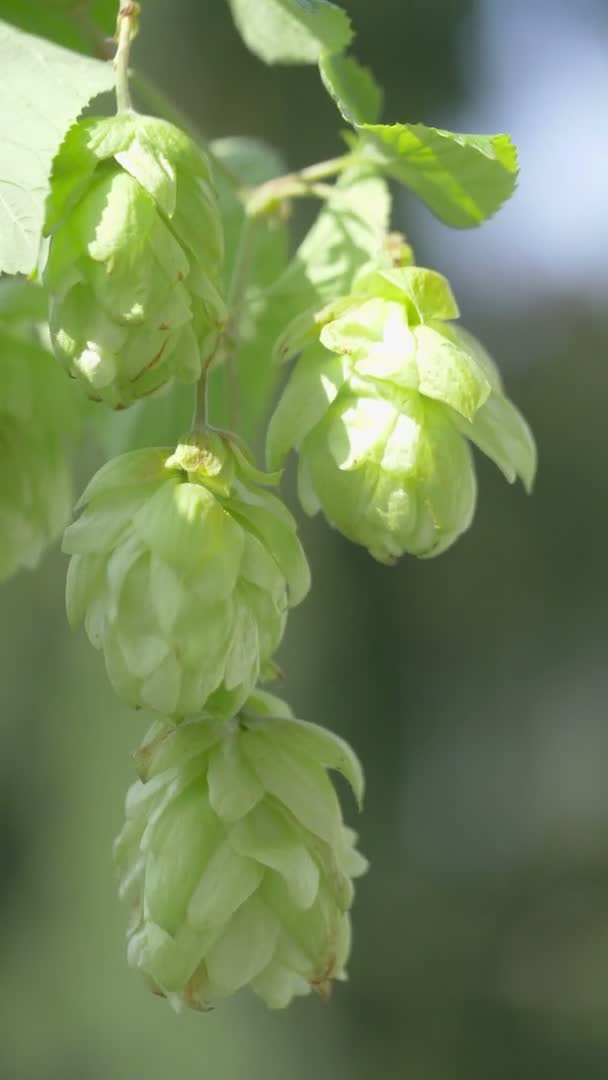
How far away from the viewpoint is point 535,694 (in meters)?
5.67

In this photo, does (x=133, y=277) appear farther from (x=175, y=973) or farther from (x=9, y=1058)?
(x=9, y=1058)

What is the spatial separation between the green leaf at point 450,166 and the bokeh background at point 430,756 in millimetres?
3315

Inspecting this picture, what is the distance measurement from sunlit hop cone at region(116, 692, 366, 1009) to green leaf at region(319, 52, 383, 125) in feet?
1.12

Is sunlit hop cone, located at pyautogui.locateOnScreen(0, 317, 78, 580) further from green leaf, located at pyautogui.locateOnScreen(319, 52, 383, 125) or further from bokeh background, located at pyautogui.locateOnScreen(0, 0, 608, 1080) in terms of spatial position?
bokeh background, located at pyautogui.locateOnScreen(0, 0, 608, 1080)

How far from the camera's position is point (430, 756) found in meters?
5.62

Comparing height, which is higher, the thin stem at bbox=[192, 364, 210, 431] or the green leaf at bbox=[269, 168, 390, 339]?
the green leaf at bbox=[269, 168, 390, 339]

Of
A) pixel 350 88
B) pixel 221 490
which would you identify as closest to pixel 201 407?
pixel 221 490

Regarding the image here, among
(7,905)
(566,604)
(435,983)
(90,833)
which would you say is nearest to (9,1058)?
(7,905)

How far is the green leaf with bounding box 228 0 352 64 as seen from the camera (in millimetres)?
731

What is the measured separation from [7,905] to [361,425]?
15.6ft

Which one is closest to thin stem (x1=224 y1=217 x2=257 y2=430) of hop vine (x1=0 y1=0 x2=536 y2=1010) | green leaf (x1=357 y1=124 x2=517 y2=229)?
hop vine (x1=0 y1=0 x2=536 y2=1010)

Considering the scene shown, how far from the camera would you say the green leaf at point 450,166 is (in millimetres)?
673

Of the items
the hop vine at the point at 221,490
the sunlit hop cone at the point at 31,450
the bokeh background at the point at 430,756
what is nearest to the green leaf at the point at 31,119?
the hop vine at the point at 221,490

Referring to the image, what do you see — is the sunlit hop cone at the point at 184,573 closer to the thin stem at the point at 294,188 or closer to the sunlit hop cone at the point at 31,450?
the sunlit hop cone at the point at 31,450
